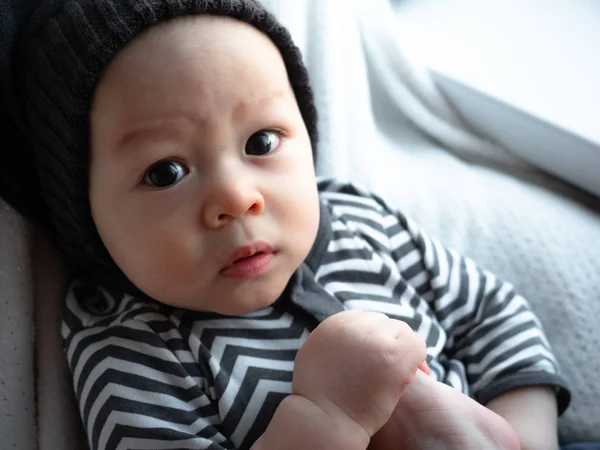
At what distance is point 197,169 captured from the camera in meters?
0.68

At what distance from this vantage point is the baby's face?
0.66 m

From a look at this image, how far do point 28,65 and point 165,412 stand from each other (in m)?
0.39

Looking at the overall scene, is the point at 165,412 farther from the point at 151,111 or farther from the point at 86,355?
the point at 151,111

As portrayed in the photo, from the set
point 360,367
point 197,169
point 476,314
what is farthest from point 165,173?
point 476,314

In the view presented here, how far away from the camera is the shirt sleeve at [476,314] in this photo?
2.66ft

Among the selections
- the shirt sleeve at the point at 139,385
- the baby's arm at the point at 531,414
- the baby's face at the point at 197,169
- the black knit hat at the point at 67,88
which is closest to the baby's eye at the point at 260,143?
the baby's face at the point at 197,169

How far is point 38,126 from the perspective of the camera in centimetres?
73

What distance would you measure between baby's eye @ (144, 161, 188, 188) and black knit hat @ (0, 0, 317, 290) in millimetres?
79

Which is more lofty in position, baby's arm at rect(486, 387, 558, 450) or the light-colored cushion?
the light-colored cushion

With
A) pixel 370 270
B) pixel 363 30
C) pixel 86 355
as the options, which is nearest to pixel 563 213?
pixel 370 270

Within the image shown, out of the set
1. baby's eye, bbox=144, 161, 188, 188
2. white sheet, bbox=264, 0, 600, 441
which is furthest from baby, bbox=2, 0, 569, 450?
white sheet, bbox=264, 0, 600, 441

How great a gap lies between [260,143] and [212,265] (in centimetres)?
14

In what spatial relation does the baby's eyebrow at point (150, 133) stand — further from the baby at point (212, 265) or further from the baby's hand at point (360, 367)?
the baby's hand at point (360, 367)

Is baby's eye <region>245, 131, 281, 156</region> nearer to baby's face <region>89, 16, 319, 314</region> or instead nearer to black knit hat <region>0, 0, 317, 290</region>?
baby's face <region>89, 16, 319, 314</region>
